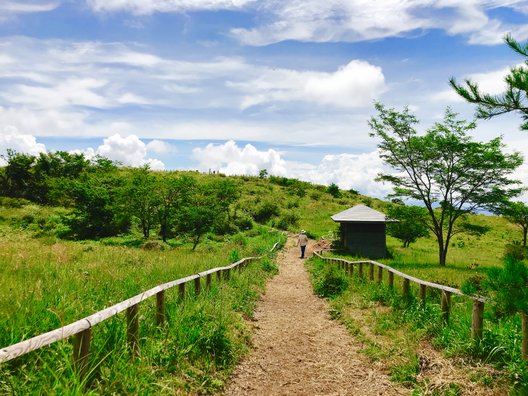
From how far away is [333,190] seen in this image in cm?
7175

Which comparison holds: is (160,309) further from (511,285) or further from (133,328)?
(511,285)

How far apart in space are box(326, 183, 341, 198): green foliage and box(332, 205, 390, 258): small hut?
129 ft

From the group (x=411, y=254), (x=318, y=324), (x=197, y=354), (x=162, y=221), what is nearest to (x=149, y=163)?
(x=162, y=221)

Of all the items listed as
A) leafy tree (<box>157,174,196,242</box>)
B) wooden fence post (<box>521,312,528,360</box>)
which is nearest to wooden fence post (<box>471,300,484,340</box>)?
wooden fence post (<box>521,312,528,360</box>)

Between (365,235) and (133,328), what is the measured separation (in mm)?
27618

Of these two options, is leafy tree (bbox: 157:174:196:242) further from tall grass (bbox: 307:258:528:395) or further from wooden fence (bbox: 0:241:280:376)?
wooden fence (bbox: 0:241:280:376)

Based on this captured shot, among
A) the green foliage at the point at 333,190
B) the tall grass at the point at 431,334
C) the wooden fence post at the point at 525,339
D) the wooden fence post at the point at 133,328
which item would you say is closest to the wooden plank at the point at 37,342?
the wooden fence post at the point at 133,328

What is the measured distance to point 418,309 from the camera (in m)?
7.71

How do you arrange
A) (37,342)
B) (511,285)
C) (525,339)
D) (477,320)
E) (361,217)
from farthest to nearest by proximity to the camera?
(361,217) → (477,320) → (525,339) → (511,285) → (37,342)

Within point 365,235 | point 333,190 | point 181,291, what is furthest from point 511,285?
point 333,190

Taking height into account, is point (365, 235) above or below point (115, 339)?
above

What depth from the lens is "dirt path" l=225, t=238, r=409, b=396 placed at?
5551 millimetres

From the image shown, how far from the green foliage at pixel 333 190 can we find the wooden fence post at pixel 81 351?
222 ft

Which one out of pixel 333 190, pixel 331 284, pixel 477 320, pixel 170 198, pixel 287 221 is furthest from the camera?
pixel 333 190
